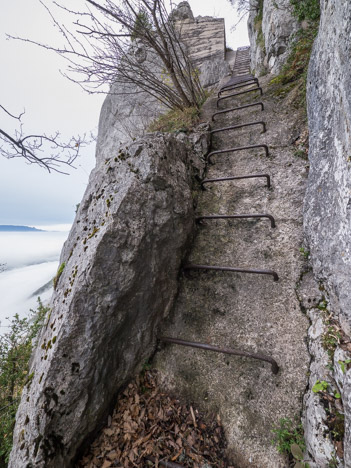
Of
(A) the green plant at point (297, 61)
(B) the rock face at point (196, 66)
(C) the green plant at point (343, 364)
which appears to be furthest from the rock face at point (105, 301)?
(B) the rock face at point (196, 66)

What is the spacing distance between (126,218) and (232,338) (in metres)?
1.59

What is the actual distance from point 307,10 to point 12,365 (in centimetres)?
→ 1014

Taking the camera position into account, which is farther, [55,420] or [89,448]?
[89,448]

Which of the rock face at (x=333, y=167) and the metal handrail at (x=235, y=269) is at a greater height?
the rock face at (x=333, y=167)

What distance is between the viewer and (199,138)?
3.98 metres

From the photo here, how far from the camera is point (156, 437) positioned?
1.83 meters

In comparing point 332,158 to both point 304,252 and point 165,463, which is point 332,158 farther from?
point 165,463

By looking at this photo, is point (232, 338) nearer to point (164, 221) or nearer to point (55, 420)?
point (164, 221)

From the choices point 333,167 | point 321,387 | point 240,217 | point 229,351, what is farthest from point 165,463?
point 333,167

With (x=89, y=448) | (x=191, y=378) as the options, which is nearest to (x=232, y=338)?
(x=191, y=378)

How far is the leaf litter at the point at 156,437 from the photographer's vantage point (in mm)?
1716

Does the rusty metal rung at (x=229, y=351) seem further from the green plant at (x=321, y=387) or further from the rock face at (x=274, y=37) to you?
the rock face at (x=274, y=37)

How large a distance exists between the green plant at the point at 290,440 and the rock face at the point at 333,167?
36 cm

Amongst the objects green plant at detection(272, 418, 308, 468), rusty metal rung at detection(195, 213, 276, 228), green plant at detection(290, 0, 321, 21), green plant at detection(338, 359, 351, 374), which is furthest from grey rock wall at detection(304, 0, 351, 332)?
green plant at detection(290, 0, 321, 21)
